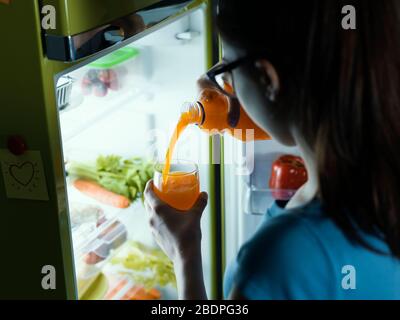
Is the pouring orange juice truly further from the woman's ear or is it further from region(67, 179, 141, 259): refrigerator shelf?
region(67, 179, 141, 259): refrigerator shelf

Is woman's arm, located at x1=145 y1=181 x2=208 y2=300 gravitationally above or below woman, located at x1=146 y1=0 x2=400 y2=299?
below

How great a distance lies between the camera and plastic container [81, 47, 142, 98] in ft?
5.21

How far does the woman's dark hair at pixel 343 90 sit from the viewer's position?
3.48 feet

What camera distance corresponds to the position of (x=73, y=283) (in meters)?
1.25

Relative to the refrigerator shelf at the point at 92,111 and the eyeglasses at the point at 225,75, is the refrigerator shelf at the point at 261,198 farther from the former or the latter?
the refrigerator shelf at the point at 92,111

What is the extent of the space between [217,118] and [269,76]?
0.19 meters

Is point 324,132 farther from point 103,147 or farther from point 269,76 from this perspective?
point 103,147

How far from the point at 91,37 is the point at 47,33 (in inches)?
3.2

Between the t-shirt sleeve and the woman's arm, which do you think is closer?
the t-shirt sleeve

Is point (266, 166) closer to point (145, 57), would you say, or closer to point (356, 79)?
point (356, 79)

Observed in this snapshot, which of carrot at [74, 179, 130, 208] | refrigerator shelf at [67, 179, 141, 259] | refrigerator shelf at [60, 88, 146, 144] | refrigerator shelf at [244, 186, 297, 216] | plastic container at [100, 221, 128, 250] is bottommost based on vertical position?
plastic container at [100, 221, 128, 250]

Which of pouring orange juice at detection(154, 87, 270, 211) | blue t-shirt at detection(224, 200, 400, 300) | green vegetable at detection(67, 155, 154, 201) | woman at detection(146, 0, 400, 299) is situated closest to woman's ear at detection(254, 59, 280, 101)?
woman at detection(146, 0, 400, 299)

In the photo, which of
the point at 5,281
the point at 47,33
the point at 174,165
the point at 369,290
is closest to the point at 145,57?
the point at 174,165

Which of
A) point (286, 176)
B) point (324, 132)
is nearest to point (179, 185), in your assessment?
point (286, 176)
